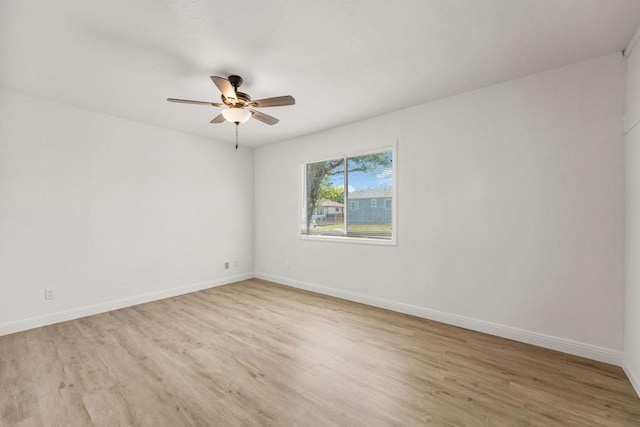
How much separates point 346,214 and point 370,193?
0.52 m

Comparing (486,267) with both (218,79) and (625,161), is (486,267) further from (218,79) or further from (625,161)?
(218,79)

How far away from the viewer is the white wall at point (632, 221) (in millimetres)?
2000

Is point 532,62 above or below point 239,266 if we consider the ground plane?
above

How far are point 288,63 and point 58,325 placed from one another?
3.78 metres

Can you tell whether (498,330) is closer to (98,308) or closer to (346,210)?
(346,210)

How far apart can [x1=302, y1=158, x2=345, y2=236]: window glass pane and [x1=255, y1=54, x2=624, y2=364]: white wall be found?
0.62m

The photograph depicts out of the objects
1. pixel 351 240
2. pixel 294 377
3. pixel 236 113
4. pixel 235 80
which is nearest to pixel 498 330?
pixel 351 240

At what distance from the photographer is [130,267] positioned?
3.87m

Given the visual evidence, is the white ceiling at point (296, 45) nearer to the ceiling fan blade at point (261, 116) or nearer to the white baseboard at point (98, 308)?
the ceiling fan blade at point (261, 116)

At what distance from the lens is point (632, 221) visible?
2.12 meters

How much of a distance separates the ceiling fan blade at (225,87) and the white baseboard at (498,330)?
2940 mm

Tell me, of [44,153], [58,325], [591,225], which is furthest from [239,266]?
[591,225]

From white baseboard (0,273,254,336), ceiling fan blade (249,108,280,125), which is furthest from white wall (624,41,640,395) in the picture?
white baseboard (0,273,254,336)

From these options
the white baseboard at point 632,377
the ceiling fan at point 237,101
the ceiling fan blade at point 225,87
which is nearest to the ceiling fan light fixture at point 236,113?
the ceiling fan at point 237,101
